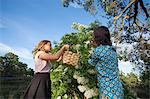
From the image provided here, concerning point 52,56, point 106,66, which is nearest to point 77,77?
point 52,56

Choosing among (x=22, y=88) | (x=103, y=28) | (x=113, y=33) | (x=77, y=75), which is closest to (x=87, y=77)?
(x=77, y=75)

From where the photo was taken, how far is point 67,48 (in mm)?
3564

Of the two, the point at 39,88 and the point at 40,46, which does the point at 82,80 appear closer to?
the point at 39,88

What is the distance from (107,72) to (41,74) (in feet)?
2.43

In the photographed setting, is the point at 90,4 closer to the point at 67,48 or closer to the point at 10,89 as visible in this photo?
the point at 10,89

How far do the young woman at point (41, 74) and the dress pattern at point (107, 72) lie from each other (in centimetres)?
44

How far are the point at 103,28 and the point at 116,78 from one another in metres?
0.50

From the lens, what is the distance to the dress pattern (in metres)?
3.22

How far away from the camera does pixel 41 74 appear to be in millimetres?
3564

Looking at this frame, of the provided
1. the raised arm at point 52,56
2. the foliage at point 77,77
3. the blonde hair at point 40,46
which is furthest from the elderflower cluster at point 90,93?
the blonde hair at point 40,46

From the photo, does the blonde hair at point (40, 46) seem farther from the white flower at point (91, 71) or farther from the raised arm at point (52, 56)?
the white flower at point (91, 71)

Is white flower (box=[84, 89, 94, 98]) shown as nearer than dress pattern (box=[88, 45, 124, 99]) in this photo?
No

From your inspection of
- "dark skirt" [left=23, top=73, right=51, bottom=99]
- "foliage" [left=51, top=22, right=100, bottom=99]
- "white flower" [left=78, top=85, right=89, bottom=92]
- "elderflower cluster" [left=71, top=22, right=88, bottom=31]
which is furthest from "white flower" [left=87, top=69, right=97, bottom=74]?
"elderflower cluster" [left=71, top=22, right=88, bottom=31]

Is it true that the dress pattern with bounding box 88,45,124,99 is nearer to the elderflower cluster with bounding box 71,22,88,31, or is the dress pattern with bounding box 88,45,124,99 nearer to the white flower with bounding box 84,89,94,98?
the white flower with bounding box 84,89,94,98
